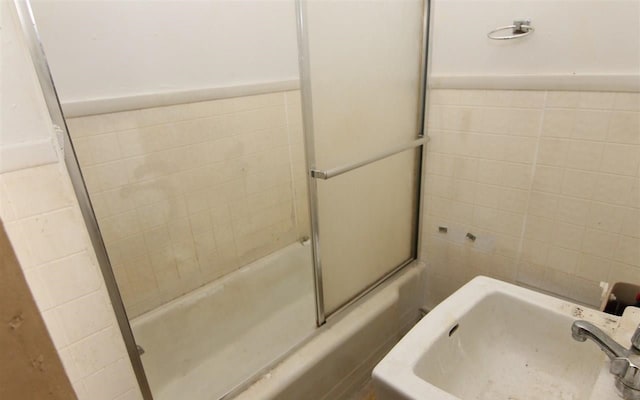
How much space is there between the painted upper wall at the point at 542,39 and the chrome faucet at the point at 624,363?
807 mm

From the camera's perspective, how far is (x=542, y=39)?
1179 millimetres

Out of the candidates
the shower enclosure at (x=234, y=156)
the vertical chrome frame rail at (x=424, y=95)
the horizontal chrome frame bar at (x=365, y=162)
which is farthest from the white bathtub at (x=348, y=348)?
the horizontal chrome frame bar at (x=365, y=162)

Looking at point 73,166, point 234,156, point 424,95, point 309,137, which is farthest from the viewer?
point 234,156

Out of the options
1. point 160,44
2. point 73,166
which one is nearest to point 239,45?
point 160,44

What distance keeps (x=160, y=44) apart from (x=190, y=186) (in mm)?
574

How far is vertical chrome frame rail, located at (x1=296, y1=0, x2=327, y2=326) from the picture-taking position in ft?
3.48

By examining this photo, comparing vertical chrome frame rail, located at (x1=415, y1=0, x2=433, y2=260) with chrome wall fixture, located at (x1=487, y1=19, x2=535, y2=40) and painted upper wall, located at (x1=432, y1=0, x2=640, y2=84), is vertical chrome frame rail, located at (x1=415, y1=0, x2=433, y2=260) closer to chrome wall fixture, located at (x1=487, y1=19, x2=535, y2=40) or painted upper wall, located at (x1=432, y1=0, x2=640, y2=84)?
painted upper wall, located at (x1=432, y1=0, x2=640, y2=84)

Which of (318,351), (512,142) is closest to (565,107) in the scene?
(512,142)

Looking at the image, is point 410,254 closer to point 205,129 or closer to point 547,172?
point 547,172

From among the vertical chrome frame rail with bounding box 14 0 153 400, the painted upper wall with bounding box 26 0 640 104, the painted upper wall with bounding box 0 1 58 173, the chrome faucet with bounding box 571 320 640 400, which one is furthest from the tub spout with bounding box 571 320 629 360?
the painted upper wall with bounding box 0 1 58 173

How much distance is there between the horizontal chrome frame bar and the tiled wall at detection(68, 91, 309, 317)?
624mm

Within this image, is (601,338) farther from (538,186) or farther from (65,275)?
(65,275)

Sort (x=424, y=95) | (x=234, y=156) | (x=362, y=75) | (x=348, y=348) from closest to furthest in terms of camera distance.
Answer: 1. (x=362, y=75)
2. (x=348, y=348)
3. (x=424, y=95)
4. (x=234, y=156)

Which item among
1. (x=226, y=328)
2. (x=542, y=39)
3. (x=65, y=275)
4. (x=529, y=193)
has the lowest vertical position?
(x=226, y=328)
